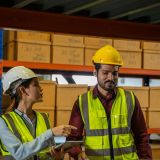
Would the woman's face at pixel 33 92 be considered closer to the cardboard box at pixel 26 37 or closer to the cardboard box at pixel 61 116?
the cardboard box at pixel 26 37

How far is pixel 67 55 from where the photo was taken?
4914mm

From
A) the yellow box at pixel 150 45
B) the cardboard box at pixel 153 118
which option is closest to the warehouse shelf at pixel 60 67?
the yellow box at pixel 150 45

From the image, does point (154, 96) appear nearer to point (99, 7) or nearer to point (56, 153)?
point (99, 7)

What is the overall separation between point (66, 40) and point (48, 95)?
663mm

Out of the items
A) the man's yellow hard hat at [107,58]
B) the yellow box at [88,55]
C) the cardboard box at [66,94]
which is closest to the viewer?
the man's yellow hard hat at [107,58]

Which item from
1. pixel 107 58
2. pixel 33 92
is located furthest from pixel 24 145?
pixel 107 58

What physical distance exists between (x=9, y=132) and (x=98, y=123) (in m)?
0.65

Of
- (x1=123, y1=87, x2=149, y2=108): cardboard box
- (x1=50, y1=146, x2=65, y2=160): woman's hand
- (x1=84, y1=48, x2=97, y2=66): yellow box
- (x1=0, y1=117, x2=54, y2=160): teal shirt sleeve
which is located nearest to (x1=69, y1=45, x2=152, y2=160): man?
(x1=50, y1=146, x2=65, y2=160): woman's hand

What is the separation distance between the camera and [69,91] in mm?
4875

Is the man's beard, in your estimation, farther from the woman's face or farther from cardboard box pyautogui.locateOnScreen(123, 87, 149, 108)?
cardboard box pyautogui.locateOnScreen(123, 87, 149, 108)

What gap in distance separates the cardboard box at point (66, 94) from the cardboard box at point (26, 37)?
0.54 m

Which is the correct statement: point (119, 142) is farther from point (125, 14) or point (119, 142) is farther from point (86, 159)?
point (125, 14)

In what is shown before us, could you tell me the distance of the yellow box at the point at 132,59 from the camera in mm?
5273

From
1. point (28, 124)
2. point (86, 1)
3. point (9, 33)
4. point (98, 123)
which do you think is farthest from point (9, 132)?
point (9, 33)
